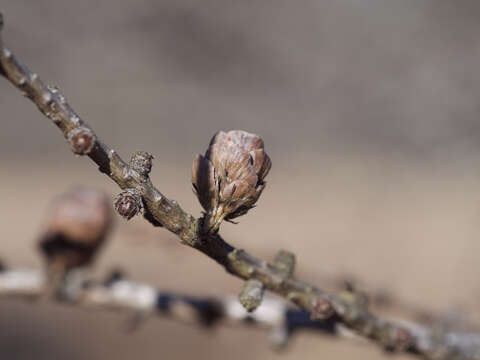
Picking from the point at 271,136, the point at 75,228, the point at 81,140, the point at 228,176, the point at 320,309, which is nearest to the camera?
the point at 81,140

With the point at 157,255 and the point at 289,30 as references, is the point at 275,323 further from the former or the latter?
the point at 289,30

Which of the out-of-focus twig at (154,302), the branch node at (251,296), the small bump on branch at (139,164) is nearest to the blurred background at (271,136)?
the out-of-focus twig at (154,302)

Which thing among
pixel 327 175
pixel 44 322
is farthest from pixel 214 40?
pixel 44 322

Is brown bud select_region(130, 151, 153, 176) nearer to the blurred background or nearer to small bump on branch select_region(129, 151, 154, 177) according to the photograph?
small bump on branch select_region(129, 151, 154, 177)

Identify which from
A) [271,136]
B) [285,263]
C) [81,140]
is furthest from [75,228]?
[271,136]

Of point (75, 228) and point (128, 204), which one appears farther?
point (75, 228)

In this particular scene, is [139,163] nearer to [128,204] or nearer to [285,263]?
[128,204]

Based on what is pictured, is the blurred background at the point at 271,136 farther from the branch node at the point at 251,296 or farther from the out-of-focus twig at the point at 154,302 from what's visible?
the branch node at the point at 251,296

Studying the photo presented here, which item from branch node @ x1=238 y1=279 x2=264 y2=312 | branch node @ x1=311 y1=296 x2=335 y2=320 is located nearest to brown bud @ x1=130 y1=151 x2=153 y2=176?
branch node @ x1=238 y1=279 x2=264 y2=312
